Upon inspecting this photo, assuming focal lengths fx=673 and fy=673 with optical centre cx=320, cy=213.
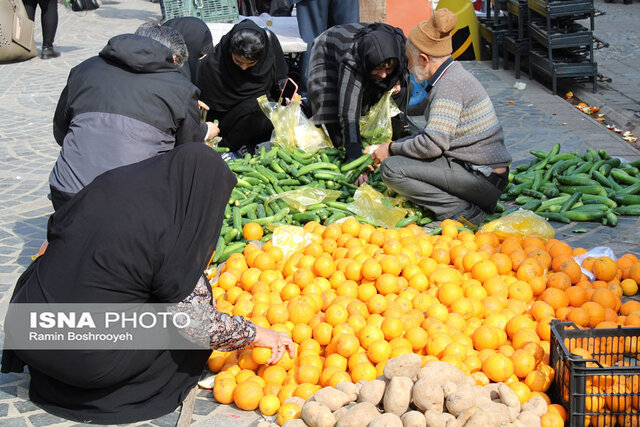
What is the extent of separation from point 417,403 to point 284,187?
11.2ft

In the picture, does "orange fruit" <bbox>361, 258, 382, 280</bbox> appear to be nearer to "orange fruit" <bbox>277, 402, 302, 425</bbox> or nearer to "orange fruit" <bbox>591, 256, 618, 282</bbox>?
"orange fruit" <bbox>277, 402, 302, 425</bbox>

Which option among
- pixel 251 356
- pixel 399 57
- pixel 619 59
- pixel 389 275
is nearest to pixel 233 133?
pixel 399 57

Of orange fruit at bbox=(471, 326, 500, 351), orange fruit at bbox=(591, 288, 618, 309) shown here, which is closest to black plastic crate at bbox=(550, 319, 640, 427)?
orange fruit at bbox=(471, 326, 500, 351)

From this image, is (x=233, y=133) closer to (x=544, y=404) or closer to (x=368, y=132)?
(x=368, y=132)

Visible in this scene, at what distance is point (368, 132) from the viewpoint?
21.0 feet

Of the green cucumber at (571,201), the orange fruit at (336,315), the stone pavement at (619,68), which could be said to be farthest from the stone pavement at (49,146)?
the orange fruit at (336,315)

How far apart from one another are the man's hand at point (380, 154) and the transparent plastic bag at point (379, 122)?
0.81 m

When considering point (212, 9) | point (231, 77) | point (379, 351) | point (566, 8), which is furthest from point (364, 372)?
point (212, 9)

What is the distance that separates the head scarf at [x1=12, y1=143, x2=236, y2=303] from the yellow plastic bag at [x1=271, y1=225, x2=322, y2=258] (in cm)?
174

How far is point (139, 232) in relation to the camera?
2.75 meters

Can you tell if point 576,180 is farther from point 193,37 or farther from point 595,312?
point 193,37

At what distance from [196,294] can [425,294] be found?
1.34 m

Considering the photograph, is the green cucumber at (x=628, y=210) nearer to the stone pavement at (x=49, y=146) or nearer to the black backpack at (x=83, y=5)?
the stone pavement at (x=49, y=146)

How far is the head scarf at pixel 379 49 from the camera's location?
18.3ft
